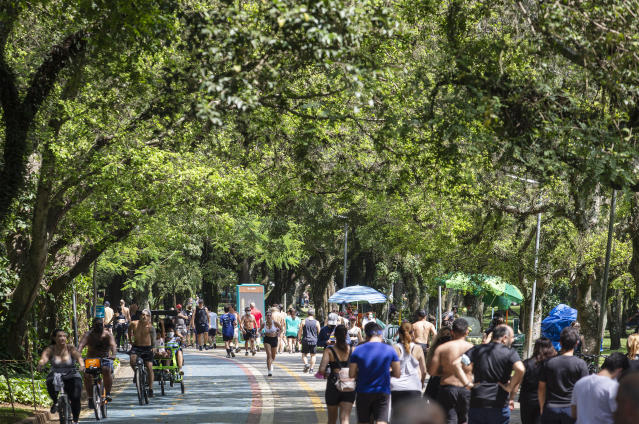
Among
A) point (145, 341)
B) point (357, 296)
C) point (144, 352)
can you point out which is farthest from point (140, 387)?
point (357, 296)

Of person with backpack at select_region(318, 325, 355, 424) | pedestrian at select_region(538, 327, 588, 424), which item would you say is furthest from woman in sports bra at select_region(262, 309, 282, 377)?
pedestrian at select_region(538, 327, 588, 424)

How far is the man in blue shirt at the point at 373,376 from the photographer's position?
Answer: 388 inches

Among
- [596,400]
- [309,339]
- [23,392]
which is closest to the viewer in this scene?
[596,400]

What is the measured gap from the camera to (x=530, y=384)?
9.91 metres

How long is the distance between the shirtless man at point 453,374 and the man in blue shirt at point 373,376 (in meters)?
0.51

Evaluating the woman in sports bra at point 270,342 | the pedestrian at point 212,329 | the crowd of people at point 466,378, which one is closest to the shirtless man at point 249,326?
the pedestrian at point 212,329

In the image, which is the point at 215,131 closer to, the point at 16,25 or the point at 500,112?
the point at 16,25

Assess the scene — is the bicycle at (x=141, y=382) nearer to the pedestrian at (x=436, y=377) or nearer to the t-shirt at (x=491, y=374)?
the pedestrian at (x=436, y=377)

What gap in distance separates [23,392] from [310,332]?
10.9 meters

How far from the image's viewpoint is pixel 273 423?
13570 millimetres

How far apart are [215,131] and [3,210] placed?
590 centimetres

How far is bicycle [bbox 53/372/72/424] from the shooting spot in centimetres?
1267

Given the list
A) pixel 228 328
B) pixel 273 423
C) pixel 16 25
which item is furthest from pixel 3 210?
pixel 228 328

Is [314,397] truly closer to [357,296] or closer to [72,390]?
[72,390]
